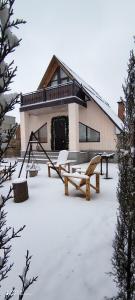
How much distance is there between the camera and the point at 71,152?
12.2 m

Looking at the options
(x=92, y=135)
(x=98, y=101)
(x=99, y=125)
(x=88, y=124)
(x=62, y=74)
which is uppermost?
(x=62, y=74)

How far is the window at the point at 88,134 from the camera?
1364 centimetres

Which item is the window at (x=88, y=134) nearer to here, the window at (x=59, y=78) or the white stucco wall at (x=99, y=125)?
the white stucco wall at (x=99, y=125)

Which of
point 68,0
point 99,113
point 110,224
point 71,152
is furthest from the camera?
point 99,113

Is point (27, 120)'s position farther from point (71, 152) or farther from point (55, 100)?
point (71, 152)

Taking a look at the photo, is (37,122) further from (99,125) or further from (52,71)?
(99,125)

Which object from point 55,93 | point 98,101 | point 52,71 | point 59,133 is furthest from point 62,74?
point 59,133

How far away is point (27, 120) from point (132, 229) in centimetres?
1474

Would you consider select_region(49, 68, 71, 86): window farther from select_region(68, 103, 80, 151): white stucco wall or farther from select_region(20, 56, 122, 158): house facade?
select_region(68, 103, 80, 151): white stucco wall

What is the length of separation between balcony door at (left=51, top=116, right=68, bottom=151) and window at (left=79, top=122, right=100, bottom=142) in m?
1.63

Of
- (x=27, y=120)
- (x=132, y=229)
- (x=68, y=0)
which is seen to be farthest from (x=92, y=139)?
(x=132, y=229)

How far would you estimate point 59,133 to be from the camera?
1576 cm

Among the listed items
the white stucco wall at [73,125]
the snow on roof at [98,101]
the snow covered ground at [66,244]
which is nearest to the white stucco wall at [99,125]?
the snow on roof at [98,101]

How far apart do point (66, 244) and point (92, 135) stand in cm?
1137
